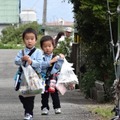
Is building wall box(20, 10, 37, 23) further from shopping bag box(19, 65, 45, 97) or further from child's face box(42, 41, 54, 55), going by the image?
shopping bag box(19, 65, 45, 97)

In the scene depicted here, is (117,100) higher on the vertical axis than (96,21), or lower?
lower

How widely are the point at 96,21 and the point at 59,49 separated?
22.4 ft

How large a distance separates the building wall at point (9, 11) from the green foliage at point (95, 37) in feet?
289

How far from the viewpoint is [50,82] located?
8.82 meters

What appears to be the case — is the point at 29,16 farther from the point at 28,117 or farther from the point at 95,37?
the point at 28,117

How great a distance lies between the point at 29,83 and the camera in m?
8.15

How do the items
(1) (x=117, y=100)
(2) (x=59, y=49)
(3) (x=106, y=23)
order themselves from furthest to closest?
(2) (x=59, y=49), (3) (x=106, y=23), (1) (x=117, y=100)

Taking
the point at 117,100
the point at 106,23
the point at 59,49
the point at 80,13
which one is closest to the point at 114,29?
the point at 106,23

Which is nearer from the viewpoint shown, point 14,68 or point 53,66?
point 53,66

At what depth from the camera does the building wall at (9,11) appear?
337 ft

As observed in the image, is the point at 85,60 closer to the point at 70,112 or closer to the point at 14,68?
the point at 70,112

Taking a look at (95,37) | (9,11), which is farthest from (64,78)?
(9,11)

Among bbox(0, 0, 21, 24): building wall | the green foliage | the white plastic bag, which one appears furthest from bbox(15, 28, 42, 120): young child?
bbox(0, 0, 21, 24): building wall

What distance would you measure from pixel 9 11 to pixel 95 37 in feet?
306
